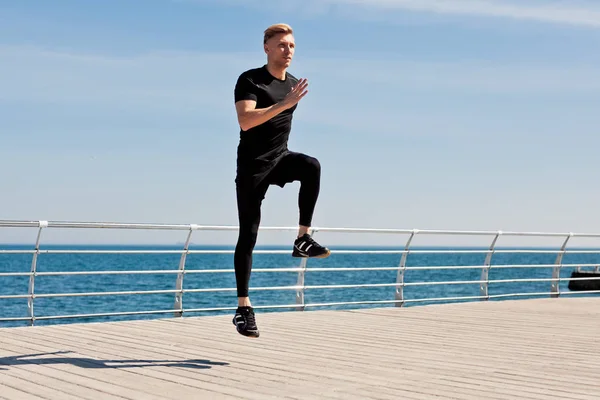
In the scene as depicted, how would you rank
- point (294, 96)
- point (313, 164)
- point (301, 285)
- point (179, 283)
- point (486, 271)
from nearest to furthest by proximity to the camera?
1. point (294, 96)
2. point (313, 164)
3. point (179, 283)
4. point (301, 285)
5. point (486, 271)

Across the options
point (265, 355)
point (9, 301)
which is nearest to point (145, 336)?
point (265, 355)

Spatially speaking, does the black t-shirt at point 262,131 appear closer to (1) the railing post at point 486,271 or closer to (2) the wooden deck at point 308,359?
(2) the wooden deck at point 308,359

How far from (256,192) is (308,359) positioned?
1.02 meters

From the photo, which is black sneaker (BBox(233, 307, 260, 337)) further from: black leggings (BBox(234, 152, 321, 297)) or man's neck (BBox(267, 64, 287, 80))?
man's neck (BBox(267, 64, 287, 80))

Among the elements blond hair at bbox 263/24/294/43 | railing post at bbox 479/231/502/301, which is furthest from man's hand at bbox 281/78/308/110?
railing post at bbox 479/231/502/301

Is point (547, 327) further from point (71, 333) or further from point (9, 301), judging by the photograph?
point (9, 301)

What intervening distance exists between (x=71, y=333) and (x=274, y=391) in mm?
2837

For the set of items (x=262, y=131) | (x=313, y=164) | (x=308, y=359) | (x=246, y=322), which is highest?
(x=262, y=131)

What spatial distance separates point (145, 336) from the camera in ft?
20.6

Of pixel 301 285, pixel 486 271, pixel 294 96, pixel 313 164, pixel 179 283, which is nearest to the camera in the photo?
pixel 294 96

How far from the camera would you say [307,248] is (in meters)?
5.17

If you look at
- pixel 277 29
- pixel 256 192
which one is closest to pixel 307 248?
pixel 256 192

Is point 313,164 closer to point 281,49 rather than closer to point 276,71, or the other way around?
point 276,71

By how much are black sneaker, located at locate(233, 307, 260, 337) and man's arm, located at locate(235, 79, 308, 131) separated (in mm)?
1079
